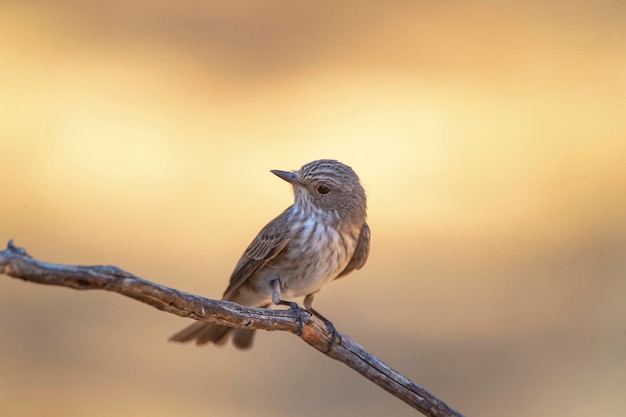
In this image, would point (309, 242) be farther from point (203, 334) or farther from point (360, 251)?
point (203, 334)

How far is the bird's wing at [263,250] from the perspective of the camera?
5246mm

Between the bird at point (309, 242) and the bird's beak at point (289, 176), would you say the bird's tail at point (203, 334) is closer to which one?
the bird at point (309, 242)

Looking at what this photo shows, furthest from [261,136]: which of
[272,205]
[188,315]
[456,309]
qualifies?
[188,315]

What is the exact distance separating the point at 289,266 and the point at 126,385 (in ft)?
7.75

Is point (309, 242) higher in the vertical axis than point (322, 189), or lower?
lower

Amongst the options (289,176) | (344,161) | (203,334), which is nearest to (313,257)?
(289,176)

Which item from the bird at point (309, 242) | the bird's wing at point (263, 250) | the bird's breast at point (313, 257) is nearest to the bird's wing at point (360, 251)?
the bird at point (309, 242)

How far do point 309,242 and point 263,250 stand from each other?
0.28m

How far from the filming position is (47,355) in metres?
7.06

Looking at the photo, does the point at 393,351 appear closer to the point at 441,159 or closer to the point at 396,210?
the point at 396,210

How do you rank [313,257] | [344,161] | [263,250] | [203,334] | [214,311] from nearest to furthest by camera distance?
[214,311] → [313,257] → [263,250] → [203,334] → [344,161]

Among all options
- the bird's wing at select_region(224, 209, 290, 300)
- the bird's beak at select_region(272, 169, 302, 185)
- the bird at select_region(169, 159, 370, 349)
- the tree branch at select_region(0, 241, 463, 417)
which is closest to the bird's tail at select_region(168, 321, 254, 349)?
the bird at select_region(169, 159, 370, 349)

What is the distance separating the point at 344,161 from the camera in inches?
368

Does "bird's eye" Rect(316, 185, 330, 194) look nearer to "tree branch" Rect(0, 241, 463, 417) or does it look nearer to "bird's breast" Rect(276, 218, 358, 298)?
"bird's breast" Rect(276, 218, 358, 298)
